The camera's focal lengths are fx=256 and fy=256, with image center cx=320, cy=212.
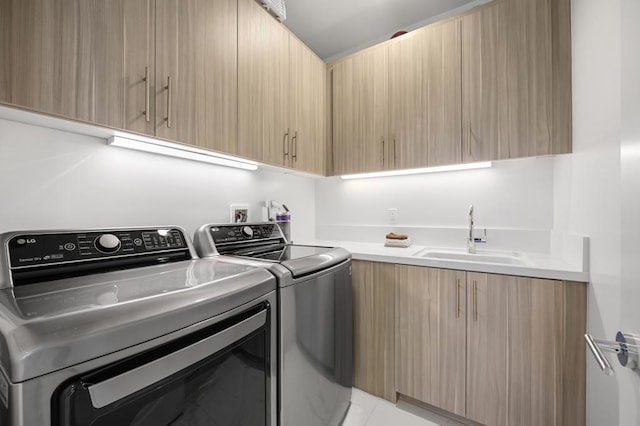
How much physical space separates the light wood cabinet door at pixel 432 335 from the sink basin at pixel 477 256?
264mm

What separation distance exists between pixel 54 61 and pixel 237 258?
933mm

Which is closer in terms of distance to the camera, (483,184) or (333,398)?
(333,398)

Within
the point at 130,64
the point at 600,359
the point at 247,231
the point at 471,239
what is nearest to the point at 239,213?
the point at 247,231

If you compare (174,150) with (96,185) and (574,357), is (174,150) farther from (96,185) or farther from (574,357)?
(574,357)

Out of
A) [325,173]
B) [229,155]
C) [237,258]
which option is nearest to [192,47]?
[229,155]

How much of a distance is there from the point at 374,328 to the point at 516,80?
1.73m

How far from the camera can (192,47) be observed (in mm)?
1188

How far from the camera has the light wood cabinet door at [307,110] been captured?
6.02 ft

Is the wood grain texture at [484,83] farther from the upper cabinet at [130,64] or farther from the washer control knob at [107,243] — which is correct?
the washer control knob at [107,243]

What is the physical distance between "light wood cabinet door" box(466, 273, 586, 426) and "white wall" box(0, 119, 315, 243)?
1.60 m

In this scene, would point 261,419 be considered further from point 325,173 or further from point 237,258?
point 325,173

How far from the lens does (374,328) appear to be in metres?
1.65

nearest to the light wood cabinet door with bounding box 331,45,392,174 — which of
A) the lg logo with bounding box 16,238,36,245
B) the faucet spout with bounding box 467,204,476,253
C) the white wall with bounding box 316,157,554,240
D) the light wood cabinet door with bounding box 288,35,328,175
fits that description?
the light wood cabinet door with bounding box 288,35,328,175

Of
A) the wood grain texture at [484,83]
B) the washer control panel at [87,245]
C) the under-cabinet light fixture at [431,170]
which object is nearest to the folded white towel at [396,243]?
the under-cabinet light fixture at [431,170]
